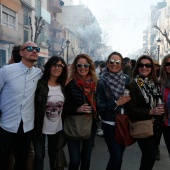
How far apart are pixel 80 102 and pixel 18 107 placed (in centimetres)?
75

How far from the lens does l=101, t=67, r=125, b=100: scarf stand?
2920 millimetres

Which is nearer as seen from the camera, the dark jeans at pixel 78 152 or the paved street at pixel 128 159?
the dark jeans at pixel 78 152

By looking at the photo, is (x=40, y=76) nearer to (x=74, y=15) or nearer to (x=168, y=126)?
(x=168, y=126)

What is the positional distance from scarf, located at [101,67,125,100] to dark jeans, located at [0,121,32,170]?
1.17m

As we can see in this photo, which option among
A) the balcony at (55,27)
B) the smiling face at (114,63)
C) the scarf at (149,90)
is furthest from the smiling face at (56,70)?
the balcony at (55,27)

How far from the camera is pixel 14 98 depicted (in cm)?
271

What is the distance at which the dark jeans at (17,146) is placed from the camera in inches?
108

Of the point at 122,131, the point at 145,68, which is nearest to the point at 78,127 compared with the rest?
the point at 122,131

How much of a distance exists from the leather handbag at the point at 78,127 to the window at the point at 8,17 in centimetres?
2147

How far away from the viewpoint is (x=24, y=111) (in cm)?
278

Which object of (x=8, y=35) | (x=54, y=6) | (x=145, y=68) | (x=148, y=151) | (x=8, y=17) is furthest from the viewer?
(x=54, y=6)

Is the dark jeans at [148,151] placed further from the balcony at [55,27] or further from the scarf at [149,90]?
the balcony at [55,27]

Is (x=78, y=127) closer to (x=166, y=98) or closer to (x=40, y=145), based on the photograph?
(x=40, y=145)

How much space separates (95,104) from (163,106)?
0.83m
